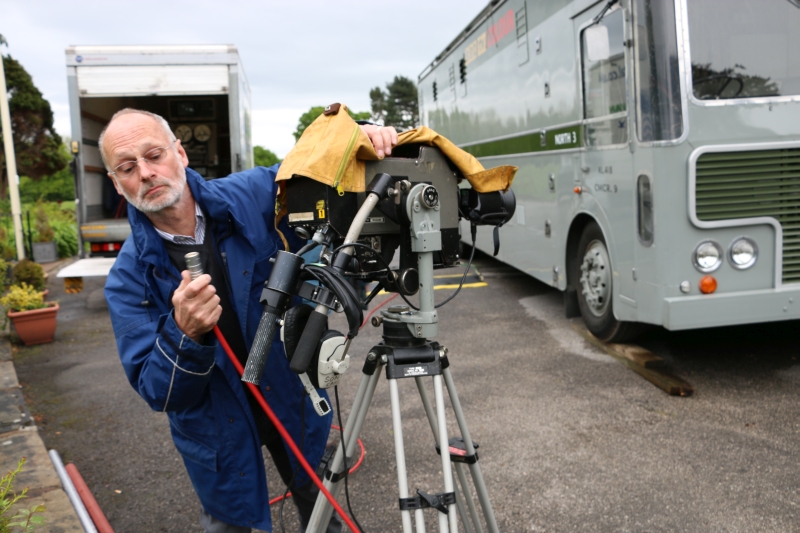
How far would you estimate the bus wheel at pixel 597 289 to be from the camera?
562 cm

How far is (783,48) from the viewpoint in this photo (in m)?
4.52

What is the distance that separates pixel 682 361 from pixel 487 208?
3939mm

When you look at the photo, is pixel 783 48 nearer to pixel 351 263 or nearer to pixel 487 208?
pixel 487 208

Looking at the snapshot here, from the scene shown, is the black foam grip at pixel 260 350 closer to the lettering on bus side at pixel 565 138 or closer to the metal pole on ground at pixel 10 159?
the lettering on bus side at pixel 565 138

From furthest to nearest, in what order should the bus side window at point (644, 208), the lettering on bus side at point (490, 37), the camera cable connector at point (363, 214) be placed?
the lettering on bus side at point (490, 37) → the bus side window at point (644, 208) → the camera cable connector at point (363, 214)

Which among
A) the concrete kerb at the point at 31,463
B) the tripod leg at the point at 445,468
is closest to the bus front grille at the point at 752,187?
the tripod leg at the point at 445,468

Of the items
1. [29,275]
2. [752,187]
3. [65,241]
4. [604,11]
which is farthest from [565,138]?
[65,241]

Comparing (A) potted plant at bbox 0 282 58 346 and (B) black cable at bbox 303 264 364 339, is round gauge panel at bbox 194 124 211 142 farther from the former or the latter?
(B) black cable at bbox 303 264 364 339

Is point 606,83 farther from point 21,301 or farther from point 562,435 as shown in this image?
point 21,301

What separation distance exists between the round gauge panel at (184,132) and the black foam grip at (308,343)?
36.4 feet

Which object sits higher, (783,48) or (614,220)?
(783,48)

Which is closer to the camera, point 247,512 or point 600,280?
point 247,512

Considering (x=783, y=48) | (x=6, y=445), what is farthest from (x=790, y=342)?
(x=6, y=445)

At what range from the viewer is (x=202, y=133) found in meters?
12.1
